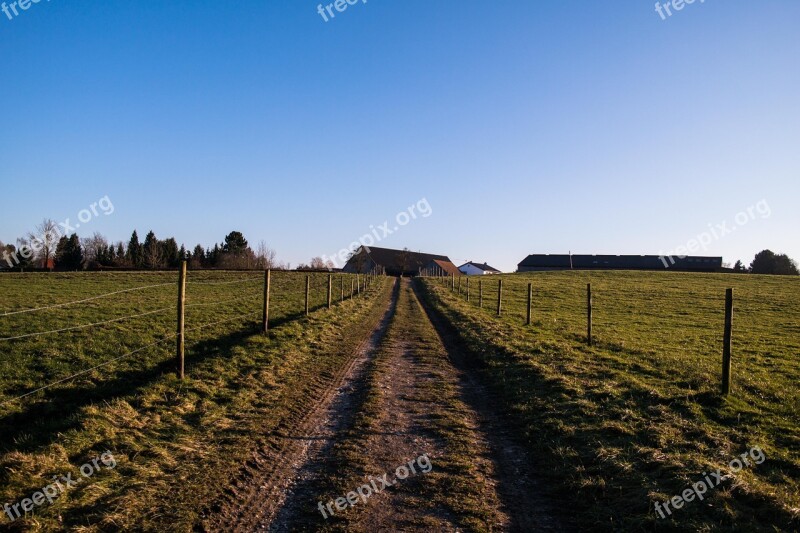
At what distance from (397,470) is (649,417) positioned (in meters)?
4.47

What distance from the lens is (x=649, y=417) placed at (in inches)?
297

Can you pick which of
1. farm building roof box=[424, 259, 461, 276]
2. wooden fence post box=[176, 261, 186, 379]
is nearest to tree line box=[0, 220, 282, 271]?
farm building roof box=[424, 259, 461, 276]

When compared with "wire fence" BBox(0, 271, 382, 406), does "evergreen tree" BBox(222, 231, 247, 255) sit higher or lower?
higher

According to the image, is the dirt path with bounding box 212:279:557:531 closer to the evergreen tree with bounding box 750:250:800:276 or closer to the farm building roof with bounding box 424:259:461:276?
the farm building roof with bounding box 424:259:461:276

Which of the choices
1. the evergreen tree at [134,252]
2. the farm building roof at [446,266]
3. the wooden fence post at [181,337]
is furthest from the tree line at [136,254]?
the wooden fence post at [181,337]

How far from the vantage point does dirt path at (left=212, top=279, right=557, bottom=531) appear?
4.51 metres

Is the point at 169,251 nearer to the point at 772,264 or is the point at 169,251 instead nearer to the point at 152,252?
the point at 152,252

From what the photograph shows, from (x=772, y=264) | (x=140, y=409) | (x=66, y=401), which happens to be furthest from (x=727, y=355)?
(x=772, y=264)

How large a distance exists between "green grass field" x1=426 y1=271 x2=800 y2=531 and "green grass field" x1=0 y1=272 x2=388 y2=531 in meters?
4.03

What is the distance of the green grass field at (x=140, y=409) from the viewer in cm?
467

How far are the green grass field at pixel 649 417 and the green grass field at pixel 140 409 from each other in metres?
4.03

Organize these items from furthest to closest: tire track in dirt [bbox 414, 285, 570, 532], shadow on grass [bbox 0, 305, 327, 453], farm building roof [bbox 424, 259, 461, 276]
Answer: farm building roof [bbox 424, 259, 461, 276] → shadow on grass [bbox 0, 305, 327, 453] → tire track in dirt [bbox 414, 285, 570, 532]

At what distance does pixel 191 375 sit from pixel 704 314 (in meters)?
28.6

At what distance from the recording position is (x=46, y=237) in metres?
87.2
